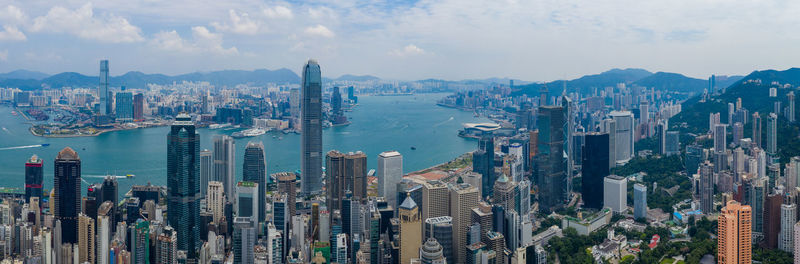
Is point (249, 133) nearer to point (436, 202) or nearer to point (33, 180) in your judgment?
point (33, 180)

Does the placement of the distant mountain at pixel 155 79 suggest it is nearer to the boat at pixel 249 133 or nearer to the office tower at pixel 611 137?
the boat at pixel 249 133

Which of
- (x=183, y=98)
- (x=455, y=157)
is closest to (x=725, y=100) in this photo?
(x=455, y=157)

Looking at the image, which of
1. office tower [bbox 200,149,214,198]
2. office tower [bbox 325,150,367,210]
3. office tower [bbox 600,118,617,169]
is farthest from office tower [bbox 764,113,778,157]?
office tower [bbox 200,149,214,198]

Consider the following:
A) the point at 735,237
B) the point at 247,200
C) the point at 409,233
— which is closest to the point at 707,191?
the point at 735,237

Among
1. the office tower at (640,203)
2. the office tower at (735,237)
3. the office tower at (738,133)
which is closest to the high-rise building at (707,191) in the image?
the office tower at (640,203)

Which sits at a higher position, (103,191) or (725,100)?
(725,100)

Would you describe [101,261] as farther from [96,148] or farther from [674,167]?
[674,167]
